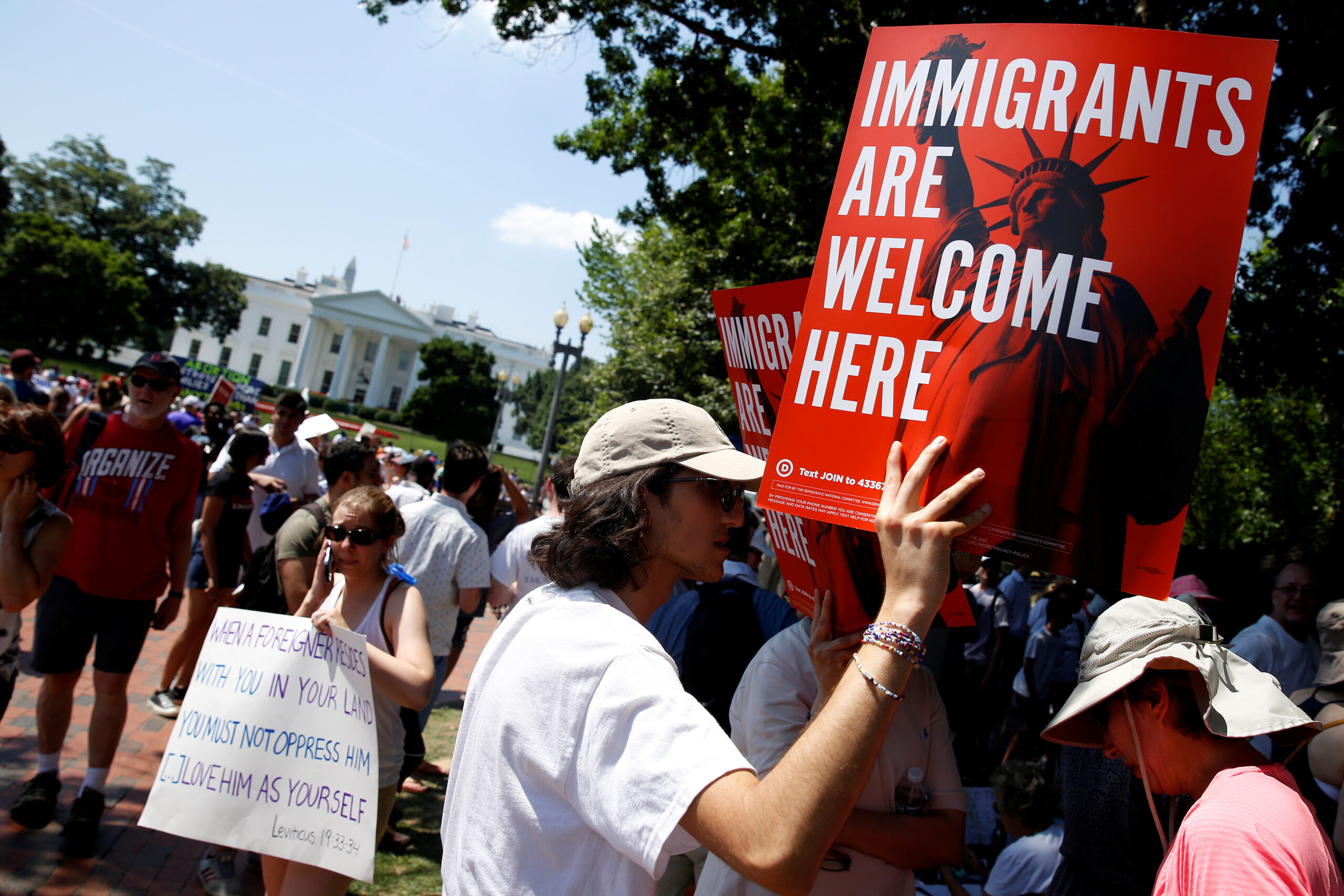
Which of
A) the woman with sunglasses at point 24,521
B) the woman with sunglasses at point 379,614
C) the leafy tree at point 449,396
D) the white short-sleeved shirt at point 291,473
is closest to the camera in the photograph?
the woman with sunglasses at point 379,614

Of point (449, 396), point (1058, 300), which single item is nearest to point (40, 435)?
point (1058, 300)

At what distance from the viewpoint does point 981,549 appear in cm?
145

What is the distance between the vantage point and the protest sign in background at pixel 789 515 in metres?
2.00

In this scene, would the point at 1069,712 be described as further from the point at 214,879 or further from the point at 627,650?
the point at 214,879

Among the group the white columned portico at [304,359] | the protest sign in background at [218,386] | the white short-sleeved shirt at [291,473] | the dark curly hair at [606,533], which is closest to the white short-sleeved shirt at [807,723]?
the dark curly hair at [606,533]

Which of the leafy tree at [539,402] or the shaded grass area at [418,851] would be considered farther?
the leafy tree at [539,402]

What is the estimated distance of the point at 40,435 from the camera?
12.1 ft

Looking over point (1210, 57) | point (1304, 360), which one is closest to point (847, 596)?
point (1210, 57)

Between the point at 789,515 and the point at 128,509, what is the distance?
3909 millimetres

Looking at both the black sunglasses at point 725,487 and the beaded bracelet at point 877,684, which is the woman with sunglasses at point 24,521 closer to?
the black sunglasses at point 725,487

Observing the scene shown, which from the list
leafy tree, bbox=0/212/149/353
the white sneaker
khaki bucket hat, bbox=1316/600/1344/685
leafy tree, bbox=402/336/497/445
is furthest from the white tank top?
leafy tree, bbox=402/336/497/445

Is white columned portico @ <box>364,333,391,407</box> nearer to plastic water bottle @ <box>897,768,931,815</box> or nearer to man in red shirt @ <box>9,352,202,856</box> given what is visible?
man in red shirt @ <box>9,352,202,856</box>

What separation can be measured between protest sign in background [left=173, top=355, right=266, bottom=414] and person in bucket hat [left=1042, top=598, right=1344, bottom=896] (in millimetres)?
13511

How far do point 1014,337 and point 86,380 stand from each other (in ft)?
125
